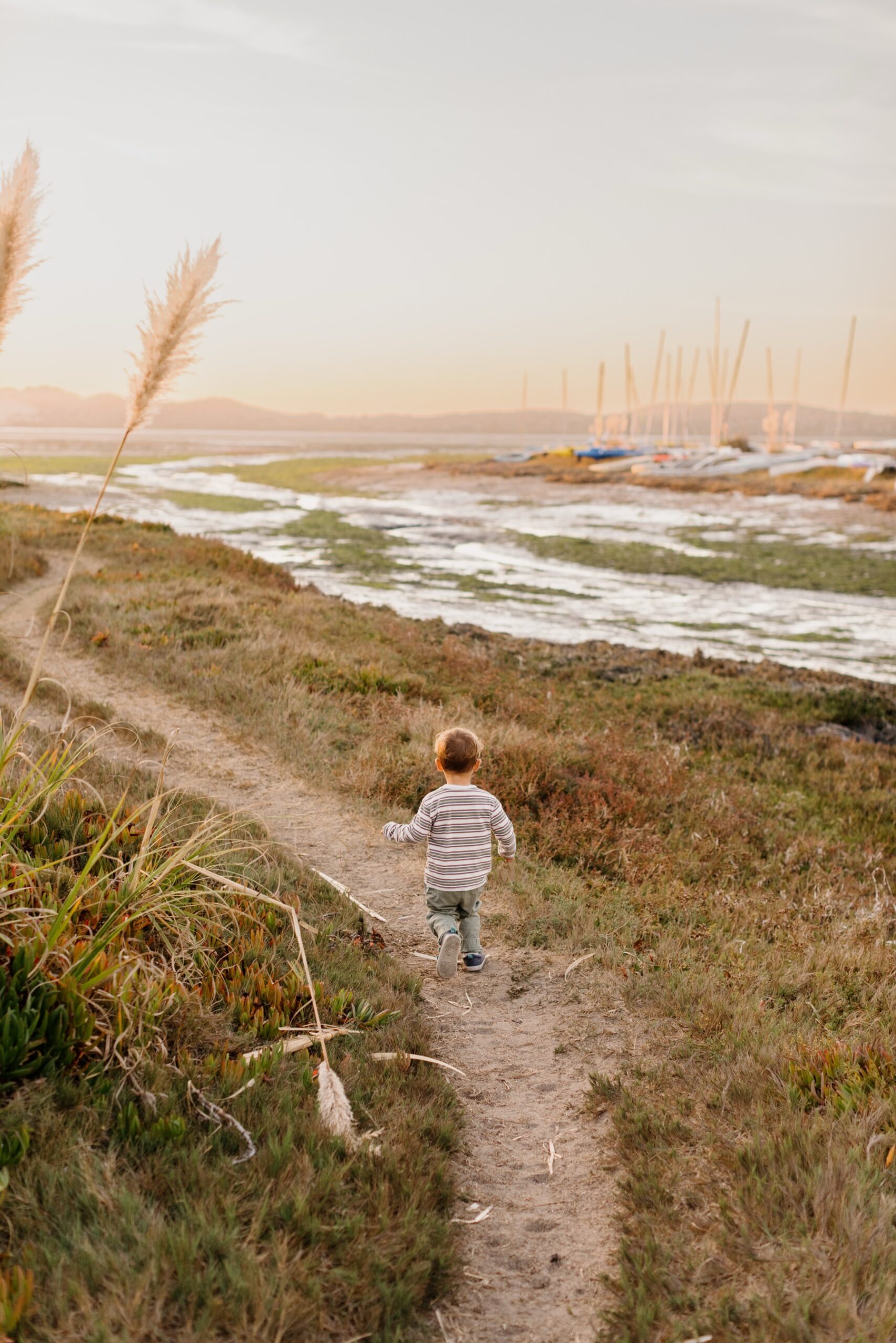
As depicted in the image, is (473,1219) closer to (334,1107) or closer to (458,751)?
(334,1107)

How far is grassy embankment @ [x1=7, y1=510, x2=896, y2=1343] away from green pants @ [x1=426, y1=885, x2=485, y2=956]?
613 mm

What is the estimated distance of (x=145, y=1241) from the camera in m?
3.05

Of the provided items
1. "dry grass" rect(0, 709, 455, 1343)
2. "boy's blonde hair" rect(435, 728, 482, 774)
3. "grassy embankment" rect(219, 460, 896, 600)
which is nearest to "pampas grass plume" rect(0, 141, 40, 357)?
"dry grass" rect(0, 709, 455, 1343)

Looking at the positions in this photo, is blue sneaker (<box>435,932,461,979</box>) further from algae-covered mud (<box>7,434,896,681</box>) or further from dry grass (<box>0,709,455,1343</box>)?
algae-covered mud (<box>7,434,896,681</box>)

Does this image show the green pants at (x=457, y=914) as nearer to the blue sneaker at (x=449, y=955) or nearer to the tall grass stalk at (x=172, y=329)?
the blue sneaker at (x=449, y=955)

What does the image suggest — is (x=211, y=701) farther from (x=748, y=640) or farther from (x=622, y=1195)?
(x=748, y=640)

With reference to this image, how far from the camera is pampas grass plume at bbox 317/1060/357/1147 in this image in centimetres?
382

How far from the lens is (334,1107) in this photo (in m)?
3.88

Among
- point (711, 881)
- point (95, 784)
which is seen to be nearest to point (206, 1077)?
point (95, 784)

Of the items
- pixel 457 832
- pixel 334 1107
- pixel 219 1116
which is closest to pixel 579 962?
pixel 457 832

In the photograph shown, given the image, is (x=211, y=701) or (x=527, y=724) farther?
(x=527, y=724)

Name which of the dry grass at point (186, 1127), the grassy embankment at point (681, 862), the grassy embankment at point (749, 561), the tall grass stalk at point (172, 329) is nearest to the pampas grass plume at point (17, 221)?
the tall grass stalk at point (172, 329)

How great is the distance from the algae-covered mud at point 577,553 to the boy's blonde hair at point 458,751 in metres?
16.4

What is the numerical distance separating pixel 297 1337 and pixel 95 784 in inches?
216
